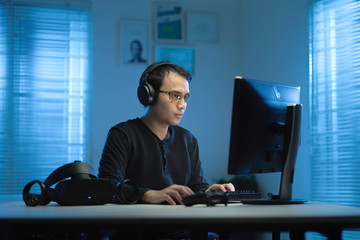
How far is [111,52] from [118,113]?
599 mm

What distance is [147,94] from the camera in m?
1.99

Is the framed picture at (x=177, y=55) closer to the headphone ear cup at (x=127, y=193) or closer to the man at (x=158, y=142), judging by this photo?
the man at (x=158, y=142)

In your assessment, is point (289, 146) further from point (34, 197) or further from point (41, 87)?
point (41, 87)

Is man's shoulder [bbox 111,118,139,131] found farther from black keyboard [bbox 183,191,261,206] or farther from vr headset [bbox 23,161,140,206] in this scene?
black keyboard [bbox 183,191,261,206]

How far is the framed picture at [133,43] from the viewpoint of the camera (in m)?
4.33

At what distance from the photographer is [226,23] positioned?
4.65 metres

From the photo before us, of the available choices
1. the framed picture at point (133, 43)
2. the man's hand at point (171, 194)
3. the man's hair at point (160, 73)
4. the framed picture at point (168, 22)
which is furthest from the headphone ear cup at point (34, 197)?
the framed picture at point (168, 22)

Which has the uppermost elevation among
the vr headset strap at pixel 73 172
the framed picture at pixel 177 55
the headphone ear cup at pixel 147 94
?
the framed picture at pixel 177 55

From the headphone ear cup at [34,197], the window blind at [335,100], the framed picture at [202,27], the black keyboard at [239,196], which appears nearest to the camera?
the headphone ear cup at [34,197]

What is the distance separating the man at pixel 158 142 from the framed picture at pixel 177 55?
7.64 feet

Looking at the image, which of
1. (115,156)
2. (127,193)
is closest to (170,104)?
(115,156)

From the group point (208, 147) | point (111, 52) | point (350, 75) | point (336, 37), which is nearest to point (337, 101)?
point (350, 75)

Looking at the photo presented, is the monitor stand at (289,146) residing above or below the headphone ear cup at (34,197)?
above

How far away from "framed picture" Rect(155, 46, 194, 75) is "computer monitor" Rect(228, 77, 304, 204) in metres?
2.84
